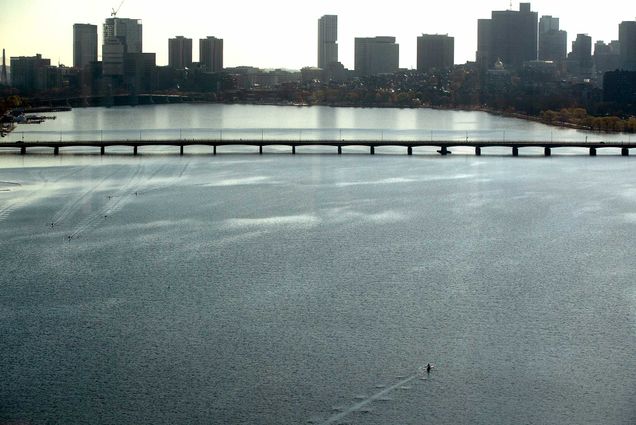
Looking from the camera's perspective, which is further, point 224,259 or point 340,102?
point 340,102

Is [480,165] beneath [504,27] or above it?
beneath

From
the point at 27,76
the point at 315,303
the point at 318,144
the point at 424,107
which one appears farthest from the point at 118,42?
the point at 315,303

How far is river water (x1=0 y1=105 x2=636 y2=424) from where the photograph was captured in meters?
6.71

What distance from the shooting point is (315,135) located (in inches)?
1208

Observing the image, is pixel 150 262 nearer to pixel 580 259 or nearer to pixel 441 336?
pixel 441 336

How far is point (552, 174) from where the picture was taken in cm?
1941

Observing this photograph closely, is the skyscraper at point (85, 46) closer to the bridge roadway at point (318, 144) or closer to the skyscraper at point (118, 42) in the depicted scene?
the skyscraper at point (118, 42)

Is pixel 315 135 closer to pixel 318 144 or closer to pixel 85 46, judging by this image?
pixel 318 144

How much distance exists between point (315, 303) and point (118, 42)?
60837 millimetres

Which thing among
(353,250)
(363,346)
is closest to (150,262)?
(353,250)

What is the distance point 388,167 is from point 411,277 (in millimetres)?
10828

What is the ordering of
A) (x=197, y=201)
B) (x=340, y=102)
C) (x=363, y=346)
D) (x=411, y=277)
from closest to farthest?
(x=363, y=346) < (x=411, y=277) < (x=197, y=201) < (x=340, y=102)

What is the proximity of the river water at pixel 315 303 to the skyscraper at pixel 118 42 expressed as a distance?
49.0 m

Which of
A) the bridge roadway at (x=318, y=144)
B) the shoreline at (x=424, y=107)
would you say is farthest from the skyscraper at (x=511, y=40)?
the bridge roadway at (x=318, y=144)
